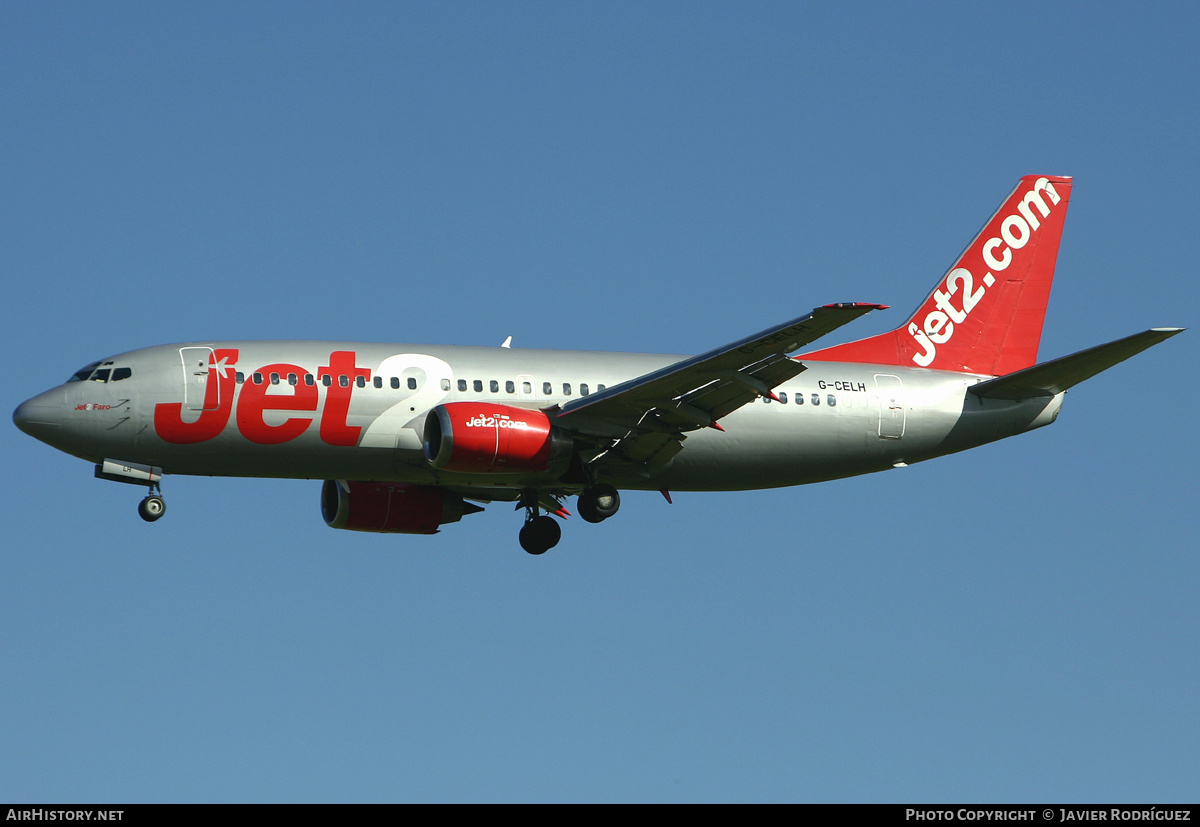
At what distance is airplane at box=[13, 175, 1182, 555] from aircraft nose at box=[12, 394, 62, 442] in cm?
3

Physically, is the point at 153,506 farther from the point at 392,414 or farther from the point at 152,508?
the point at 392,414

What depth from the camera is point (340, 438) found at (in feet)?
118

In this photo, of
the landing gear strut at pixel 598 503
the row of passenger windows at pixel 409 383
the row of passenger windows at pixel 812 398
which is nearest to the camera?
the row of passenger windows at pixel 409 383

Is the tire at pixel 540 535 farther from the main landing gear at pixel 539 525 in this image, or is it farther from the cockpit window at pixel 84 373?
the cockpit window at pixel 84 373

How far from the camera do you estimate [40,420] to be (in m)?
35.8

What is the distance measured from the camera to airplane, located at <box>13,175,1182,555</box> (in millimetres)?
35656

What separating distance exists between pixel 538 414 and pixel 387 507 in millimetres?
6306

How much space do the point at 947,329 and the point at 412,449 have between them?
50.3ft

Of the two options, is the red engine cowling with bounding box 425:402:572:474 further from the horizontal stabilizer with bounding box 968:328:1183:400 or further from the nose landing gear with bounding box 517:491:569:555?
the horizontal stabilizer with bounding box 968:328:1183:400

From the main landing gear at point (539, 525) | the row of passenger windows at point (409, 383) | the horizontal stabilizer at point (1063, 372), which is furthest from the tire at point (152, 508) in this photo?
the horizontal stabilizer at point (1063, 372)

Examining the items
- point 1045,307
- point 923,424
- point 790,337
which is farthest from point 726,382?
point 1045,307

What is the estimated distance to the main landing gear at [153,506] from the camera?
36219 millimetres

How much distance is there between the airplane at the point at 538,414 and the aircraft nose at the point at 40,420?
0.10ft
